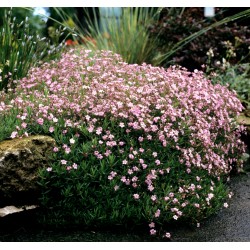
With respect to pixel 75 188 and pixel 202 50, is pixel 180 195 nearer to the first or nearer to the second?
pixel 75 188

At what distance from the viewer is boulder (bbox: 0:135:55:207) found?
3924 millimetres

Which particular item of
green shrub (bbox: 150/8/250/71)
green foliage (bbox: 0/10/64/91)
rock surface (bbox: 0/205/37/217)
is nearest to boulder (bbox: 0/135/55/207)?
rock surface (bbox: 0/205/37/217)

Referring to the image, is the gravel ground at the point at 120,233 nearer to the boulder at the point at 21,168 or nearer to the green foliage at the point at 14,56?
the boulder at the point at 21,168

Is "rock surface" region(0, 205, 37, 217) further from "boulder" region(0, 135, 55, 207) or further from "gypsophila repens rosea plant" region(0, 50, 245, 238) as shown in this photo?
"gypsophila repens rosea plant" region(0, 50, 245, 238)

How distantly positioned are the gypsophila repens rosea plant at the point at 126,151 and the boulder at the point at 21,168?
0.31ft

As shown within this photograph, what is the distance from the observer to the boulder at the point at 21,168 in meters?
3.92

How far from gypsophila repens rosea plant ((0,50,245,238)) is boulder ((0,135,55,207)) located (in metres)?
0.09

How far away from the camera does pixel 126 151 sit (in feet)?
13.5

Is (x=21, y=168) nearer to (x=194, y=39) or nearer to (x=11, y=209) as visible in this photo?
(x=11, y=209)

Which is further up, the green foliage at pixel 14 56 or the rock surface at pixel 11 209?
the green foliage at pixel 14 56

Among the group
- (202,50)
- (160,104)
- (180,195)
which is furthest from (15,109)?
(202,50)

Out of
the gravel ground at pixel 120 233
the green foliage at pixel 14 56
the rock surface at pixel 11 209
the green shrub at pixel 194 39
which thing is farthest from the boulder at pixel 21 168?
the green shrub at pixel 194 39

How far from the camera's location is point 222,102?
5.14 m

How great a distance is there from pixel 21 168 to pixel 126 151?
2.96 feet
